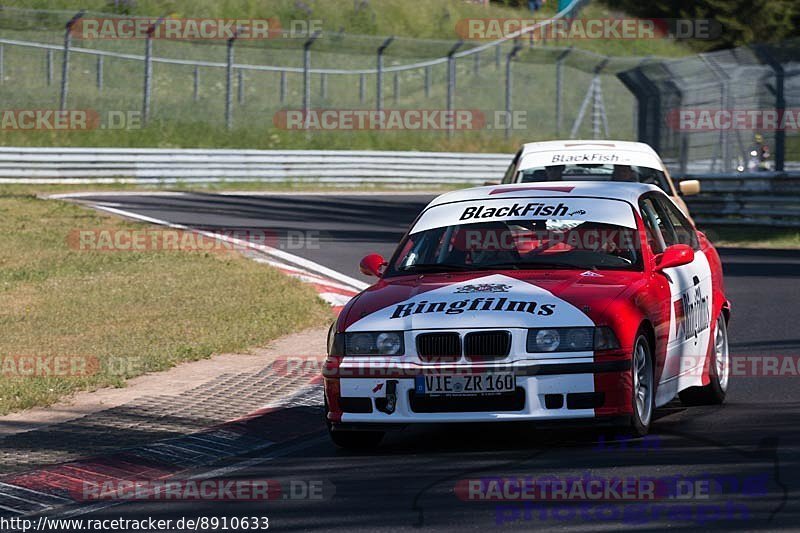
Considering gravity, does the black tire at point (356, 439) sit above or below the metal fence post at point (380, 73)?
below

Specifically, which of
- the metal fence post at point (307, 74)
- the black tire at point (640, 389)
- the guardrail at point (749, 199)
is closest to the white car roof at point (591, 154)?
the black tire at point (640, 389)

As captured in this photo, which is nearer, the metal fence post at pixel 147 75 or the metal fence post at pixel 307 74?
the metal fence post at pixel 147 75

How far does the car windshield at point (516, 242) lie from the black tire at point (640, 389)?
2.18 feet

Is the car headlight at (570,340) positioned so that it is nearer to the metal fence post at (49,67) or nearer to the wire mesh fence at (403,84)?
the wire mesh fence at (403,84)

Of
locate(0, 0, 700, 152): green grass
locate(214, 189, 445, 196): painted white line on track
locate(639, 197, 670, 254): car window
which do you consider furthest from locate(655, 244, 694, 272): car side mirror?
locate(0, 0, 700, 152): green grass

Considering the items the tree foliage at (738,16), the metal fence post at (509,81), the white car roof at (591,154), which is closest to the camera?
the white car roof at (591,154)

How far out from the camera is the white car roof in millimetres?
15102

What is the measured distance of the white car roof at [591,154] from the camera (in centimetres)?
1510

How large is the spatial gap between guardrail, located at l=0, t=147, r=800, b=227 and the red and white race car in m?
15.0

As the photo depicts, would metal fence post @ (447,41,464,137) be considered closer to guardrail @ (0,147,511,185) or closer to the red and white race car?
guardrail @ (0,147,511,185)

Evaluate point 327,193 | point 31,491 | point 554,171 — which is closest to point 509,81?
point 327,193

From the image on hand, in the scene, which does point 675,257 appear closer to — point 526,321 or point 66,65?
point 526,321

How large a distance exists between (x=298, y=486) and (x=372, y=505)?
25.0 inches

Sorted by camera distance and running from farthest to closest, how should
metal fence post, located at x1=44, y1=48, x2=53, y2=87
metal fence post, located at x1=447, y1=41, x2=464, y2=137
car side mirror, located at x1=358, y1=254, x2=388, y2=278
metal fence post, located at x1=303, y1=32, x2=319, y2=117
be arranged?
metal fence post, located at x1=447, y1=41, x2=464, y2=137 → metal fence post, located at x1=303, y1=32, x2=319, y2=117 → metal fence post, located at x1=44, y1=48, x2=53, y2=87 → car side mirror, located at x1=358, y1=254, x2=388, y2=278
